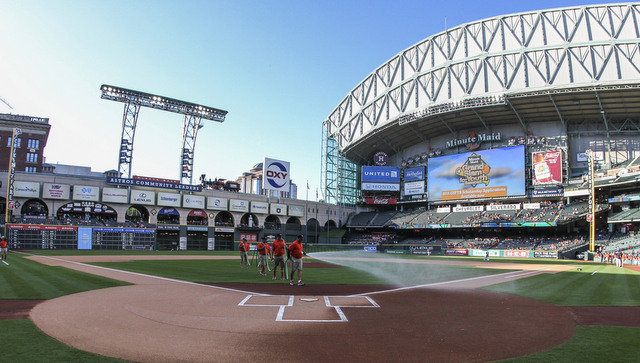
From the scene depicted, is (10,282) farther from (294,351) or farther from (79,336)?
(294,351)

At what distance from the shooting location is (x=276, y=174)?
58.5 meters

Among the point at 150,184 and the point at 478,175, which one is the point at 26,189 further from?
the point at 478,175

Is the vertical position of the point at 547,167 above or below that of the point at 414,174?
below

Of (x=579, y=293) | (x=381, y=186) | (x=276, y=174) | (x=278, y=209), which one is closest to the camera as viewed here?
(x=579, y=293)

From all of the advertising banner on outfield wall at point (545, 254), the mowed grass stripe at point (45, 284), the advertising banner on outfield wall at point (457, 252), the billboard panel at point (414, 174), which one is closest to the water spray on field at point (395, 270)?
the mowed grass stripe at point (45, 284)

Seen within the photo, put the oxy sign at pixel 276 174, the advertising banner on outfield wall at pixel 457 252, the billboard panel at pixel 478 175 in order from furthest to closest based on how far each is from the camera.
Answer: the billboard panel at pixel 478 175 < the advertising banner on outfield wall at pixel 457 252 < the oxy sign at pixel 276 174

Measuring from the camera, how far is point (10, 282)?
46.6 feet

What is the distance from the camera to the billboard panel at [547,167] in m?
60.6

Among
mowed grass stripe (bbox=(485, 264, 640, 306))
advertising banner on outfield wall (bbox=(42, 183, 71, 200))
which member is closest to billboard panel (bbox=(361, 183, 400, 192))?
advertising banner on outfield wall (bbox=(42, 183, 71, 200))

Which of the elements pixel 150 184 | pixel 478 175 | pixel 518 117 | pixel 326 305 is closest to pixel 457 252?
pixel 478 175

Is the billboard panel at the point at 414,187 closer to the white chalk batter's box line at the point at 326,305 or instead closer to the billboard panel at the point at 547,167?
the billboard panel at the point at 547,167


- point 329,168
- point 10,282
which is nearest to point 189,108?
point 329,168

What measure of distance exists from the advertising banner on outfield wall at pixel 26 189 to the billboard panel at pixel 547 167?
2973 inches

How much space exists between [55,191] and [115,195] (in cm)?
767
